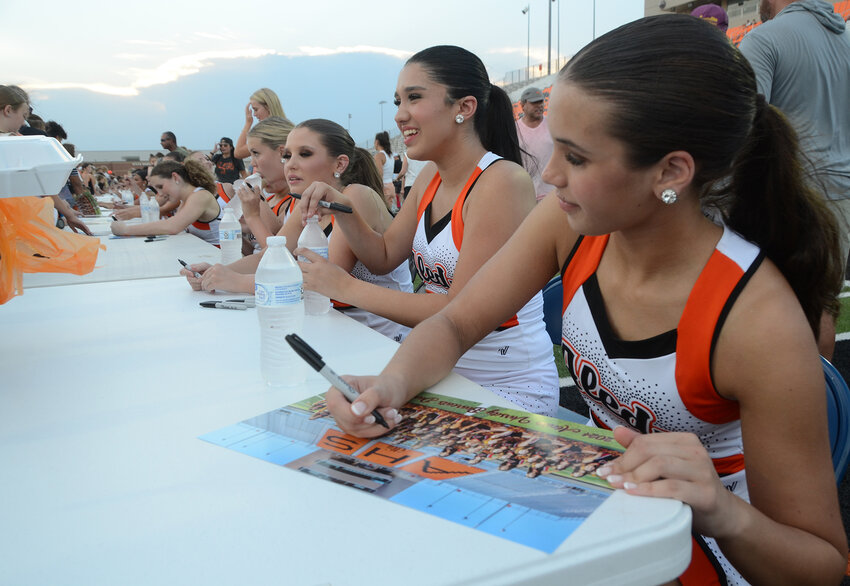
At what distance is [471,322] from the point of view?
1326mm

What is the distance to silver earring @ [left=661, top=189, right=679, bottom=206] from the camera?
99cm

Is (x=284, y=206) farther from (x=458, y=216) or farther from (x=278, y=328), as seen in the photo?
(x=278, y=328)

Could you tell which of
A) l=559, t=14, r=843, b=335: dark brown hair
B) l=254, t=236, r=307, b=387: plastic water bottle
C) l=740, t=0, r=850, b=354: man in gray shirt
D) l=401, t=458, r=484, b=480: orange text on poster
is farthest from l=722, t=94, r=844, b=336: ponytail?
l=740, t=0, r=850, b=354: man in gray shirt

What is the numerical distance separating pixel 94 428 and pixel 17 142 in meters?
0.52

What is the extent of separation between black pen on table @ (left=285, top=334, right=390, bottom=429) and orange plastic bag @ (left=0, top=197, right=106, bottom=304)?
63 cm

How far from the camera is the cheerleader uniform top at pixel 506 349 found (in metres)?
1.79

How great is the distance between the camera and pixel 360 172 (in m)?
2.87

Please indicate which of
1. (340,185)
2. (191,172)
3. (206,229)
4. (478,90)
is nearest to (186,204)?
(206,229)

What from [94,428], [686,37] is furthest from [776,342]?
[94,428]

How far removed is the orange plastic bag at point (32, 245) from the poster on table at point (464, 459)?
0.58m

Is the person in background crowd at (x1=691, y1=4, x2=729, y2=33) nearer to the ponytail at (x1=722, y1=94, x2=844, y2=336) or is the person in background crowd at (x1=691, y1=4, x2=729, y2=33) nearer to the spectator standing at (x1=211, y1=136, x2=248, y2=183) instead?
the ponytail at (x1=722, y1=94, x2=844, y2=336)

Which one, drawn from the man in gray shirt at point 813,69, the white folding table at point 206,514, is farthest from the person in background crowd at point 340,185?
the man in gray shirt at point 813,69

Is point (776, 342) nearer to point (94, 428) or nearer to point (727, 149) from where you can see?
point (727, 149)

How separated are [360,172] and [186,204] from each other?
2.03 meters
